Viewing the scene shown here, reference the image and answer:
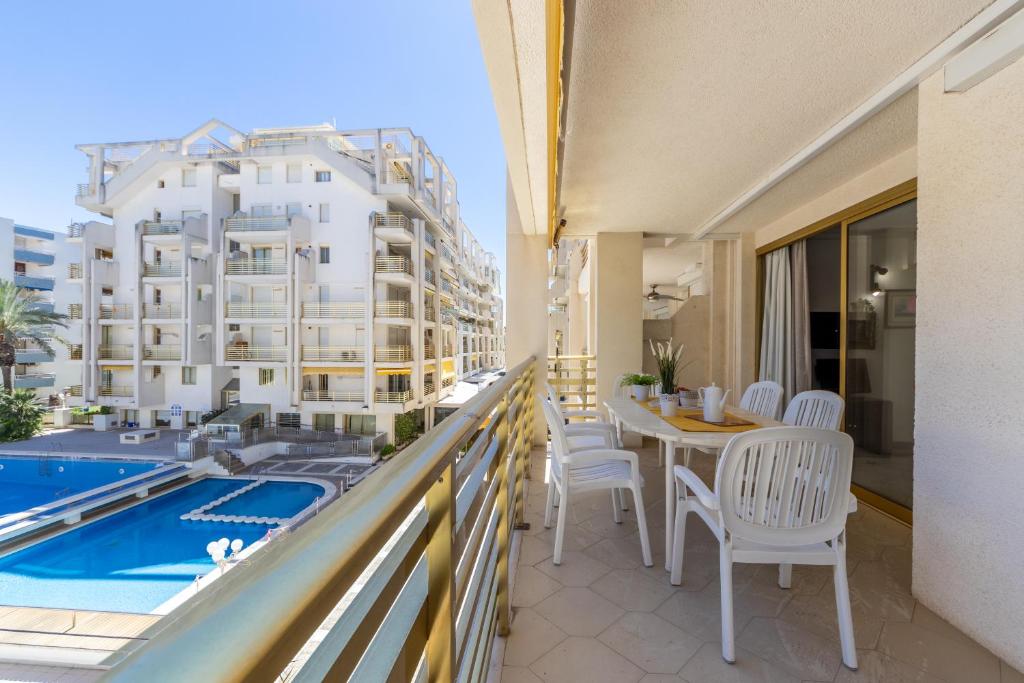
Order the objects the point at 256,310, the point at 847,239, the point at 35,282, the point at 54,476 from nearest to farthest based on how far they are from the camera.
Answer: the point at 847,239, the point at 54,476, the point at 256,310, the point at 35,282

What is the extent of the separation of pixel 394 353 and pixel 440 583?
15175mm

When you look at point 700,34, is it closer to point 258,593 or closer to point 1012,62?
point 1012,62

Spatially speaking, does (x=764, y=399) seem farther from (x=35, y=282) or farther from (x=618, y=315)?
(x=35, y=282)

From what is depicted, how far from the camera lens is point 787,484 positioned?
1592mm

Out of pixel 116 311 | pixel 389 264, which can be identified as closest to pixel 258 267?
pixel 389 264

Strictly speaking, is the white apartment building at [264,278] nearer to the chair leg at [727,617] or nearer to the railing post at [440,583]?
the chair leg at [727,617]

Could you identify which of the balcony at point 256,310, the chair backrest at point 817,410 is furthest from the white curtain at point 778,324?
the balcony at point 256,310

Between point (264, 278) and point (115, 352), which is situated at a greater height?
point (264, 278)

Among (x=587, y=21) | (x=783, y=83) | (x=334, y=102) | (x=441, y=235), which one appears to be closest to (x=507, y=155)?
(x=587, y=21)

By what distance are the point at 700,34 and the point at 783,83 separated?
24.5 inches

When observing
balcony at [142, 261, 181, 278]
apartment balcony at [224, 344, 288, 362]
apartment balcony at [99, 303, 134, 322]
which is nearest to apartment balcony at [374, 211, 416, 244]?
apartment balcony at [224, 344, 288, 362]

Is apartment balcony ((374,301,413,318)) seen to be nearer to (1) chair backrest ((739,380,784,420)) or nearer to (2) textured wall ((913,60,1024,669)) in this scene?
(1) chair backrest ((739,380,784,420))

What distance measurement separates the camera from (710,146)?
2742 millimetres

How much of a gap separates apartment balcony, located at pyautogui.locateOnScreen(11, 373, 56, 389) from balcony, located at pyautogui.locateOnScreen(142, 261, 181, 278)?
1012 centimetres
